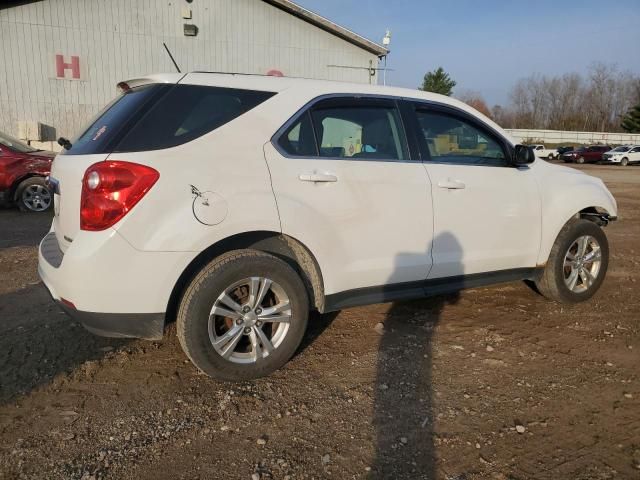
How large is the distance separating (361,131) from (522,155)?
142 cm

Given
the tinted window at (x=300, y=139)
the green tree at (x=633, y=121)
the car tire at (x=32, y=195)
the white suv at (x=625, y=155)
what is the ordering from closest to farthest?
the tinted window at (x=300, y=139) < the car tire at (x=32, y=195) < the white suv at (x=625, y=155) < the green tree at (x=633, y=121)

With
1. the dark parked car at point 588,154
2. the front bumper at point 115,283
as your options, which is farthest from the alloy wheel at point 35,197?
the dark parked car at point 588,154

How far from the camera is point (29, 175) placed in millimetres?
9281

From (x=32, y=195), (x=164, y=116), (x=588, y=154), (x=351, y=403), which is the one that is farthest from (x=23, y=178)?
(x=588, y=154)

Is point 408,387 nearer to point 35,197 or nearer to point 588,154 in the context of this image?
point 35,197

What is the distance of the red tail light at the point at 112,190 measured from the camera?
266 centimetres

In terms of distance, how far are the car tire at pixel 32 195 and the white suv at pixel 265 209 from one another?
22.7ft

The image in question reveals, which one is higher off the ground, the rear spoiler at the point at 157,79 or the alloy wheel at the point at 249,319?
the rear spoiler at the point at 157,79

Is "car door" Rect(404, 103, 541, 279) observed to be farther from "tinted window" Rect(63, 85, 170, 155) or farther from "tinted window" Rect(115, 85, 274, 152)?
"tinted window" Rect(63, 85, 170, 155)

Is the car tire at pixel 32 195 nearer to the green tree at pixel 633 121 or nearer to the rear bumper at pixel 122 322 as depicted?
the rear bumper at pixel 122 322

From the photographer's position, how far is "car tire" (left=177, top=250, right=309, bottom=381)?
290cm

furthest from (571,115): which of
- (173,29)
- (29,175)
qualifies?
(29,175)

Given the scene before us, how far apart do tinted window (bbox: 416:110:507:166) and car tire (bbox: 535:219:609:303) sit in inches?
39.1

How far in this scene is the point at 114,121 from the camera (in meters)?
2.95
